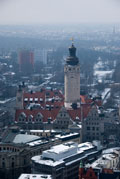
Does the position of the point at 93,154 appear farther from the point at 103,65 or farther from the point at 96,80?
the point at 103,65

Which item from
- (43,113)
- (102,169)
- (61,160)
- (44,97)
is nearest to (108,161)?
(102,169)

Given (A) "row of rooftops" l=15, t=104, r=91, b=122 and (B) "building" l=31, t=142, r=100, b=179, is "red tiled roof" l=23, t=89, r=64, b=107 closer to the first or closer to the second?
(A) "row of rooftops" l=15, t=104, r=91, b=122

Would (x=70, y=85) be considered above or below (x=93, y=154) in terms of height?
above

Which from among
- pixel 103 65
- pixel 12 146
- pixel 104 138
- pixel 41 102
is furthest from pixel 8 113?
pixel 103 65

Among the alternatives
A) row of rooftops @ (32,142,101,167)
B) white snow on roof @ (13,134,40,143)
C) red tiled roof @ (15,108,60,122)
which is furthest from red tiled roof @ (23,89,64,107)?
row of rooftops @ (32,142,101,167)

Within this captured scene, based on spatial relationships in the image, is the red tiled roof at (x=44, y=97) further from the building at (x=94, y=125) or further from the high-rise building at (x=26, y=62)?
the high-rise building at (x=26, y=62)

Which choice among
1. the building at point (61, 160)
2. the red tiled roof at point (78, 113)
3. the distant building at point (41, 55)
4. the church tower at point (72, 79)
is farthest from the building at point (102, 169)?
the distant building at point (41, 55)

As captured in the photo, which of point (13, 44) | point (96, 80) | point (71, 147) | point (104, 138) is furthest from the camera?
point (13, 44)
